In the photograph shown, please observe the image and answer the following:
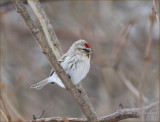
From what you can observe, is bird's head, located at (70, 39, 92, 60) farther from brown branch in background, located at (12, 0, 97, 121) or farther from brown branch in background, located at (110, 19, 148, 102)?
brown branch in background, located at (12, 0, 97, 121)

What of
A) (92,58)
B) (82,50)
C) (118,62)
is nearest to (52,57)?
(82,50)

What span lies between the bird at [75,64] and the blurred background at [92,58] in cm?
155

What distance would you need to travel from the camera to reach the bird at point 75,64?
3.02 m

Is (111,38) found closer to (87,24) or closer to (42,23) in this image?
(87,24)

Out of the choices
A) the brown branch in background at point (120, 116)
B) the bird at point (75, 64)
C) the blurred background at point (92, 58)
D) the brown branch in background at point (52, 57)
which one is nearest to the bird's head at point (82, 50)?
the bird at point (75, 64)

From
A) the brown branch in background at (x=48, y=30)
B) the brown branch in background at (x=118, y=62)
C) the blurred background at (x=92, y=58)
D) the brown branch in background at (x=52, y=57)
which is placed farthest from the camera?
the blurred background at (x=92, y=58)

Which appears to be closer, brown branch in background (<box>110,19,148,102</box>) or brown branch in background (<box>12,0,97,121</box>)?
brown branch in background (<box>12,0,97,121</box>)

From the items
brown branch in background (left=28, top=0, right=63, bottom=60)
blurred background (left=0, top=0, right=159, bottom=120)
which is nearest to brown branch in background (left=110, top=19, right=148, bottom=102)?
brown branch in background (left=28, top=0, right=63, bottom=60)

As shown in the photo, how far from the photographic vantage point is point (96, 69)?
490 cm

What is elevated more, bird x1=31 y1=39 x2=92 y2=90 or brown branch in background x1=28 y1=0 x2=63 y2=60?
brown branch in background x1=28 y1=0 x2=63 y2=60

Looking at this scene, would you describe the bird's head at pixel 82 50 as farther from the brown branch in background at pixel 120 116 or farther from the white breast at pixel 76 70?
A: the brown branch in background at pixel 120 116

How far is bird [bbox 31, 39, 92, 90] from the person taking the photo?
3.02 m

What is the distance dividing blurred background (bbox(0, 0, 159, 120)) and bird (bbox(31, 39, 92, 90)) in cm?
155

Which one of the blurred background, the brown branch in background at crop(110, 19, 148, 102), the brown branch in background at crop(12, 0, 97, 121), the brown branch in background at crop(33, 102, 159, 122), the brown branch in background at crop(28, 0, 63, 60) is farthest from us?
the blurred background
